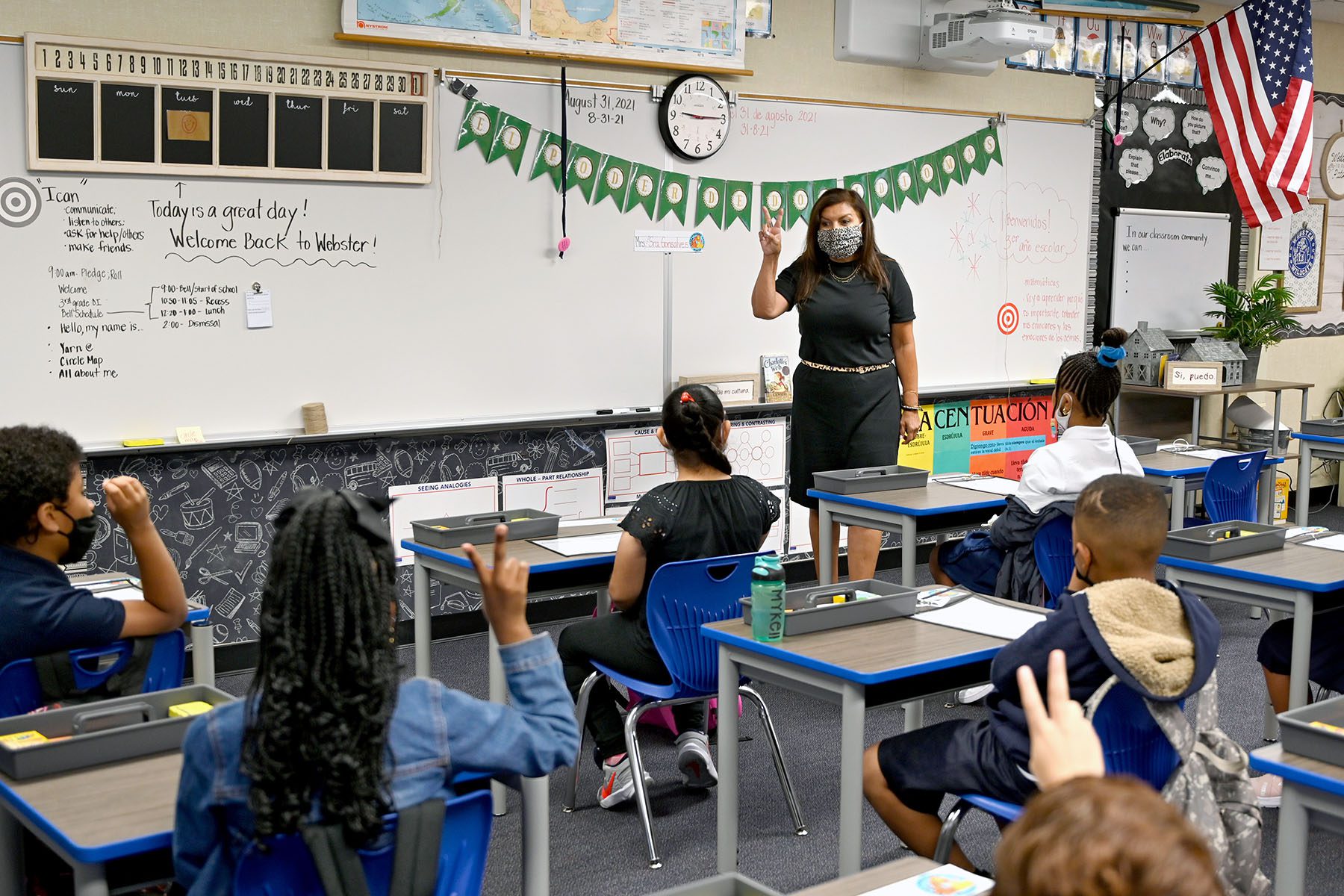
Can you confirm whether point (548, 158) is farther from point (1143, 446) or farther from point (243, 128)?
point (1143, 446)

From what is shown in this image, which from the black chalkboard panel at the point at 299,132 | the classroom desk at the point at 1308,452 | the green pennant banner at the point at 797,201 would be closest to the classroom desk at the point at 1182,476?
the classroom desk at the point at 1308,452

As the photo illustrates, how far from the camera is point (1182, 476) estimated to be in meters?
5.10

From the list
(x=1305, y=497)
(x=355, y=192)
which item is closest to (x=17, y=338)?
(x=355, y=192)

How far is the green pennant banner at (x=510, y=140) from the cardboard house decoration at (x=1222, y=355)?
12.7 ft

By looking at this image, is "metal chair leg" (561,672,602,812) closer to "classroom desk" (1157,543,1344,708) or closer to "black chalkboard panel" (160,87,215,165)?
"classroom desk" (1157,543,1344,708)

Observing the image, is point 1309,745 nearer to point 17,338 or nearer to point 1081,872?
point 1081,872

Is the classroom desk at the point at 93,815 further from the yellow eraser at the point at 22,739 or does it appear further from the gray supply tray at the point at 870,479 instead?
the gray supply tray at the point at 870,479

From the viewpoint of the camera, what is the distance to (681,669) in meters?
3.34

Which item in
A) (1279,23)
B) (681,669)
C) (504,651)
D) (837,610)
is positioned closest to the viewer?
(504,651)

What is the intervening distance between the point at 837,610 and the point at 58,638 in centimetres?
154

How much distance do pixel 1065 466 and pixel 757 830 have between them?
1393 millimetres

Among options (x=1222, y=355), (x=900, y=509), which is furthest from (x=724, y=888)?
(x=1222, y=355)

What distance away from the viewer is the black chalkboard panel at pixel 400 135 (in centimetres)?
499

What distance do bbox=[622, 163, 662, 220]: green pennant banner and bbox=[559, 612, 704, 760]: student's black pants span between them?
2478 mm
